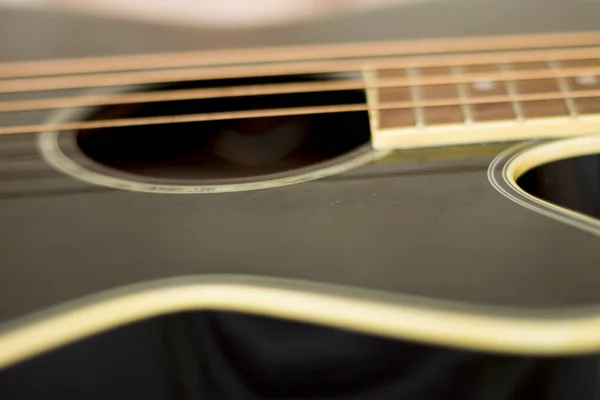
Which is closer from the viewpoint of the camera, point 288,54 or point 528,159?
point 528,159

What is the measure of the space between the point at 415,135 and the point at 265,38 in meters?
0.28

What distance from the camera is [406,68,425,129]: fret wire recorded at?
58 cm

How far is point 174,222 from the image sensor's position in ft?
1.59

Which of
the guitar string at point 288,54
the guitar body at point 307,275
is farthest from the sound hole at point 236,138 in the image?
the guitar body at point 307,275

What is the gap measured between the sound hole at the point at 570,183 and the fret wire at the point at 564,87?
0.04 metres

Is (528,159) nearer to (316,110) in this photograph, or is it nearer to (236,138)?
(316,110)

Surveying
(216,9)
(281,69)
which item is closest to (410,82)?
(281,69)

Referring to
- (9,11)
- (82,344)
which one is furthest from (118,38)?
(82,344)

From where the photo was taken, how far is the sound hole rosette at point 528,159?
49cm

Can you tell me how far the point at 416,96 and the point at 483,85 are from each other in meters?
0.06

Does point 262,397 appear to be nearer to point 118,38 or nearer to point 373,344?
point 373,344

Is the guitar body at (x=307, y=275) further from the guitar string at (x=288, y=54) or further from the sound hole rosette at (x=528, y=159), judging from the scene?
the guitar string at (x=288, y=54)

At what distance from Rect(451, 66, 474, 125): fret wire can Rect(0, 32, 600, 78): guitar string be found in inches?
0.8

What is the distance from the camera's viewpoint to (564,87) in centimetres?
60
